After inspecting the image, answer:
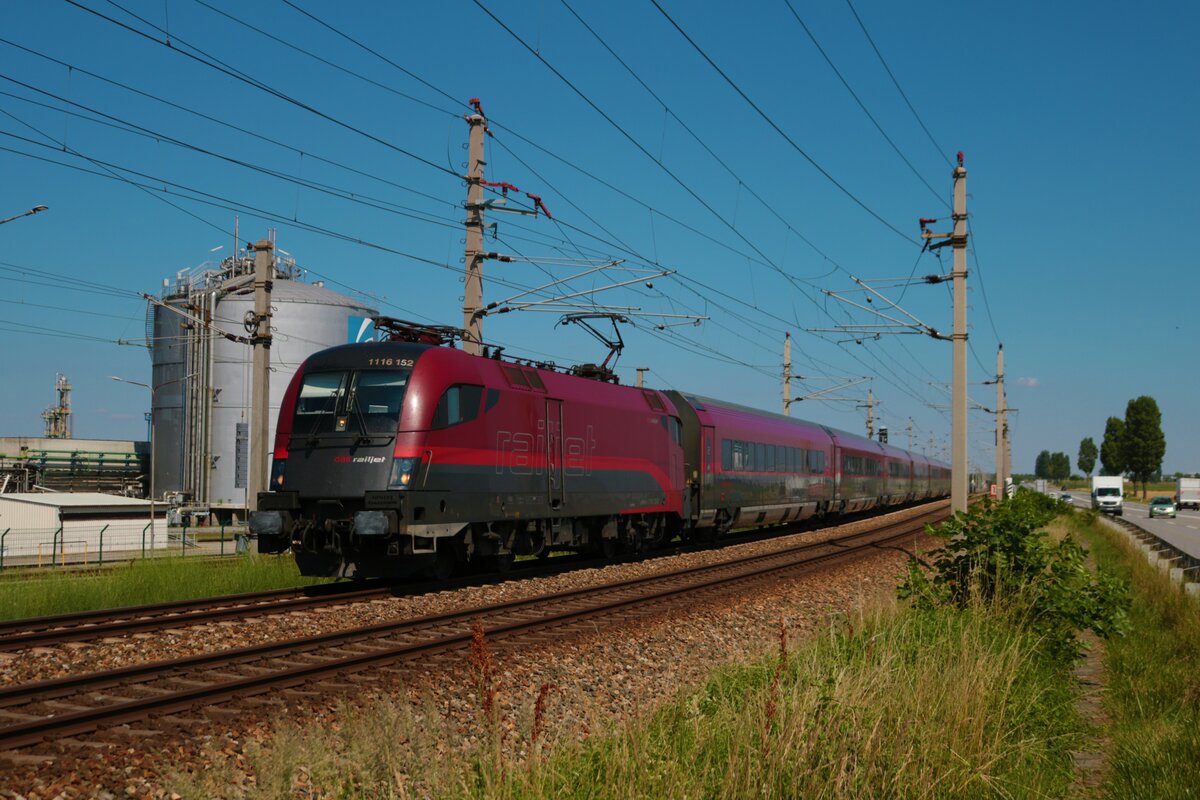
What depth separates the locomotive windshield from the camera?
14.4 m

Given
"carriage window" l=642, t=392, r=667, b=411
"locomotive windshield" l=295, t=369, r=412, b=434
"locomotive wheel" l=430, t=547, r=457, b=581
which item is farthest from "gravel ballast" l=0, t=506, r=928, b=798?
"carriage window" l=642, t=392, r=667, b=411

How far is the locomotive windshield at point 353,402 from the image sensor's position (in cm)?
1441

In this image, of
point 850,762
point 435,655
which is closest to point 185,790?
point 850,762

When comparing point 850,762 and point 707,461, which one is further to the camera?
point 707,461

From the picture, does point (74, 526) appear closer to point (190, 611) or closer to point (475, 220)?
point (475, 220)

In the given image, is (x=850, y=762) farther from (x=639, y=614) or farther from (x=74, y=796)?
(x=639, y=614)

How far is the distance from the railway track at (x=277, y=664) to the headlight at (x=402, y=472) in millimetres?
2225

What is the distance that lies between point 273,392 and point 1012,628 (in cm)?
4805

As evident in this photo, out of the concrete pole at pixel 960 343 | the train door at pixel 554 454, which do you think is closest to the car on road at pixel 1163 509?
the concrete pole at pixel 960 343

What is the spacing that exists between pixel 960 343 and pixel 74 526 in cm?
2698

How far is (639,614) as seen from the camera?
13.4m

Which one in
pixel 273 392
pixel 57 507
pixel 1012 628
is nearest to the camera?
pixel 1012 628

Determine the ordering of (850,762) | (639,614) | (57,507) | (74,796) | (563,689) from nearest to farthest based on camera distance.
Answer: (850,762) → (74,796) → (563,689) → (639,614) → (57,507)

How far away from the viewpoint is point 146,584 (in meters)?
A: 15.4
